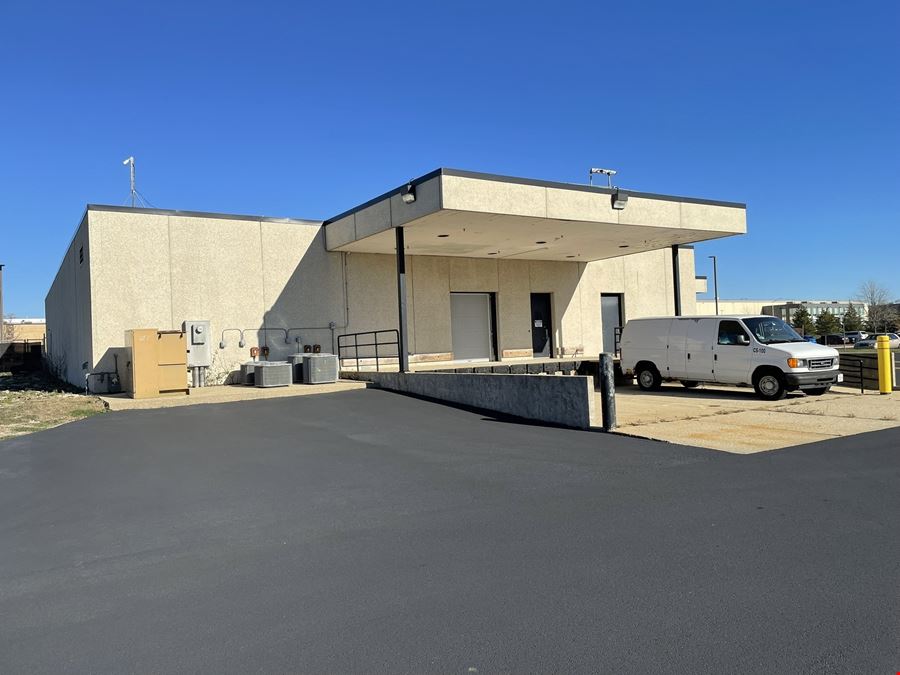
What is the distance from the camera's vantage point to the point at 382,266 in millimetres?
21484

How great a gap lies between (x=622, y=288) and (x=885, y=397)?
45.3 ft

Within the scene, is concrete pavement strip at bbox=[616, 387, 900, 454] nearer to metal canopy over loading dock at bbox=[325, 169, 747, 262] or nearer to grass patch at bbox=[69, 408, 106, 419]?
metal canopy over loading dock at bbox=[325, 169, 747, 262]

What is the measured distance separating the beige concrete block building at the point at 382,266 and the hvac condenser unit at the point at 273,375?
2320mm

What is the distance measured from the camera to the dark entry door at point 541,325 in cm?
2528

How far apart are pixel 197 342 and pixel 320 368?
330 centimetres

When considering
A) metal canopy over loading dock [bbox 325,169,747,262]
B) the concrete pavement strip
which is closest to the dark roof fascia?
metal canopy over loading dock [bbox 325,169,747,262]

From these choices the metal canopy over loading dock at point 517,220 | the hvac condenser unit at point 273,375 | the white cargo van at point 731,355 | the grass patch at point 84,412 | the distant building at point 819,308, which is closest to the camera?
the grass patch at point 84,412

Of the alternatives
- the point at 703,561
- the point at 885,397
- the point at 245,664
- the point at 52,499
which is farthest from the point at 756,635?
the point at 885,397

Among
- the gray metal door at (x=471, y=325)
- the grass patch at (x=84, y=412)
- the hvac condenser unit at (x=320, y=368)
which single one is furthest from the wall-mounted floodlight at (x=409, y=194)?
the gray metal door at (x=471, y=325)

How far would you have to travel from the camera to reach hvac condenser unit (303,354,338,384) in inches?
672

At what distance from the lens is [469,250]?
70.0 ft

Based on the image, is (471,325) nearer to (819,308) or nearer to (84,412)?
(84,412)

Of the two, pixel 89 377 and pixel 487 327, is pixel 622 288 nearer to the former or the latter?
pixel 487 327

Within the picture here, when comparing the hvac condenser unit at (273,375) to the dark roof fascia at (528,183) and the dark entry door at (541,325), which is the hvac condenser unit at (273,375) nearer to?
the dark roof fascia at (528,183)
